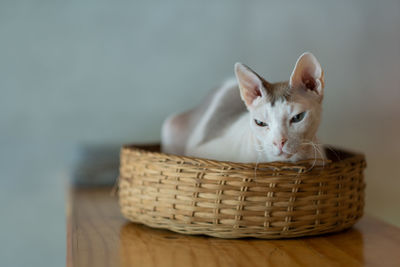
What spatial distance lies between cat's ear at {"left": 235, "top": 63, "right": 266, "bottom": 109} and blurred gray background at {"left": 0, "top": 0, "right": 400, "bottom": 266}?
2.44 ft

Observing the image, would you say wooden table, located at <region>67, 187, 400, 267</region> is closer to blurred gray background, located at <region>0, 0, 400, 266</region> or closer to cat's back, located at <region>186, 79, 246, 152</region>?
cat's back, located at <region>186, 79, 246, 152</region>

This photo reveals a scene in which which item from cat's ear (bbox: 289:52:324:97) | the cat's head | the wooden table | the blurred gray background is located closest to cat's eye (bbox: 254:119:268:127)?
the cat's head

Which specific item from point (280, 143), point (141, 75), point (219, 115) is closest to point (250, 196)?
point (280, 143)

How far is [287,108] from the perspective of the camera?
3.13ft

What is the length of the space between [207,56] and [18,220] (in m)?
0.93

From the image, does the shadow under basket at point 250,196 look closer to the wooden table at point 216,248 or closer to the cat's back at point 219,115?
the wooden table at point 216,248

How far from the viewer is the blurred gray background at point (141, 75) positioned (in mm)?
1653

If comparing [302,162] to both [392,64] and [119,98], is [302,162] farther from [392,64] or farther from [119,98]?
[392,64]

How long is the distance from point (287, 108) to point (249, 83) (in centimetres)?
12

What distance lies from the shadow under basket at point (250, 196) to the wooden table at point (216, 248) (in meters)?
0.03

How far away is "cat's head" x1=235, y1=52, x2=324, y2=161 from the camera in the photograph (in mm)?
956

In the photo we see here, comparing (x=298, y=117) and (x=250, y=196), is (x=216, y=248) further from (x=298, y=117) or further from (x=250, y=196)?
(x=298, y=117)

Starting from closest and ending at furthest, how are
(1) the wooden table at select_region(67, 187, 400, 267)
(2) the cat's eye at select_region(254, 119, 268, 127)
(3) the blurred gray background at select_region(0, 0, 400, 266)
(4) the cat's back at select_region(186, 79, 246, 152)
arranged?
(1) the wooden table at select_region(67, 187, 400, 267) < (2) the cat's eye at select_region(254, 119, 268, 127) < (4) the cat's back at select_region(186, 79, 246, 152) < (3) the blurred gray background at select_region(0, 0, 400, 266)

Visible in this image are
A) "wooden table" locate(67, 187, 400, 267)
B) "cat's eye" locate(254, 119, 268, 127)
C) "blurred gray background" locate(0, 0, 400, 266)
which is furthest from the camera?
"blurred gray background" locate(0, 0, 400, 266)
